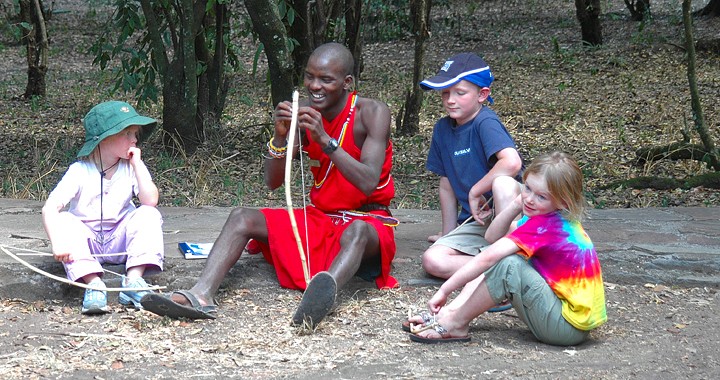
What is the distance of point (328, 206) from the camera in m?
4.14

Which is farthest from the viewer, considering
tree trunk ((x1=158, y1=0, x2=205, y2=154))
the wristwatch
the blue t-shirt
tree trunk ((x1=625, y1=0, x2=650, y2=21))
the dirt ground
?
tree trunk ((x1=625, y1=0, x2=650, y2=21))

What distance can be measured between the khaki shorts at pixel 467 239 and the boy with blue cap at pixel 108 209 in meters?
1.28

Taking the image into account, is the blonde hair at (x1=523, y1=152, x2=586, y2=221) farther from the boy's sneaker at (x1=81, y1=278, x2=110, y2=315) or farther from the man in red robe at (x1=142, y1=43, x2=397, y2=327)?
the boy's sneaker at (x1=81, y1=278, x2=110, y2=315)

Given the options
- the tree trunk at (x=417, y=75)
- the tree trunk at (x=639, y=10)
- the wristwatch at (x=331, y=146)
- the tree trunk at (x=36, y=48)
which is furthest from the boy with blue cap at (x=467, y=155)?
the tree trunk at (x=639, y=10)

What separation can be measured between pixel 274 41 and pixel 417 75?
1627 mm

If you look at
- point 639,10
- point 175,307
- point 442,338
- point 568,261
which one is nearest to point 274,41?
point 175,307

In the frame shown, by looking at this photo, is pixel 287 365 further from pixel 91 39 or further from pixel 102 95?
pixel 91 39

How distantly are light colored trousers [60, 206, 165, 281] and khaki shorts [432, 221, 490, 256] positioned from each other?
1.26 meters

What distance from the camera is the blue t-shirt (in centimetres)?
402

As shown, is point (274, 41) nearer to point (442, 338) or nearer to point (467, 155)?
point (467, 155)

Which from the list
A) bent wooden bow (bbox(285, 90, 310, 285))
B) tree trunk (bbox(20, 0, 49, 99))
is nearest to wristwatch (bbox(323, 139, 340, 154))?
bent wooden bow (bbox(285, 90, 310, 285))

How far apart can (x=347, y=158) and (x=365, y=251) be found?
1.41 ft

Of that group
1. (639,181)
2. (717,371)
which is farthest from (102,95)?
(717,371)

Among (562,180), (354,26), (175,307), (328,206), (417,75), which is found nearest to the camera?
(562,180)
